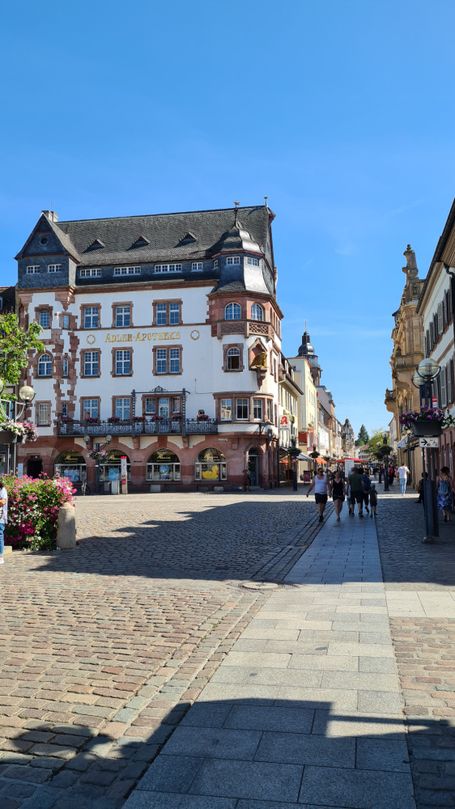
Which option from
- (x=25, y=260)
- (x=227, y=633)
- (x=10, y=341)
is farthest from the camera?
(x=25, y=260)

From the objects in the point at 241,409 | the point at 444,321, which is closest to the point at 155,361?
the point at 241,409

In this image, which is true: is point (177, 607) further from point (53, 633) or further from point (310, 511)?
point (310, 511)

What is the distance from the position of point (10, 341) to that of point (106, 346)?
34.6 metres

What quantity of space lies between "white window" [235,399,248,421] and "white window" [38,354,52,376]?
14.9 m

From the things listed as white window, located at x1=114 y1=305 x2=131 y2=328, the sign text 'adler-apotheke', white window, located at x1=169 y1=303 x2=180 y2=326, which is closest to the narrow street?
the sign text 'adler-apotheke'

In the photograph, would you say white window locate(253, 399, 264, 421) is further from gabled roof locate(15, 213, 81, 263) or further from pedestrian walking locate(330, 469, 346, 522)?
pedestrian walking locate(330, 469, 346, 522)

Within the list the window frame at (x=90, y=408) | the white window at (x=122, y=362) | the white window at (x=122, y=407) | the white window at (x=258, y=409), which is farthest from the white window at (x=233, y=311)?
the window frame at (x=90, y=408)

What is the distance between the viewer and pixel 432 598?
359 inches

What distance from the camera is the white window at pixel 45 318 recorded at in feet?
170

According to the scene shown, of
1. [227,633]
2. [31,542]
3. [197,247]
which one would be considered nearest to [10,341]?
[31,542]

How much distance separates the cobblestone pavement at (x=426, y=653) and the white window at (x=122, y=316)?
39.6m

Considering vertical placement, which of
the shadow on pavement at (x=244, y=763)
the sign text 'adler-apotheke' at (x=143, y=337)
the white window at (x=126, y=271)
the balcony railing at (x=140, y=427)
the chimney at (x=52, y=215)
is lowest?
the shadow on pavement at (x=244, y=763)

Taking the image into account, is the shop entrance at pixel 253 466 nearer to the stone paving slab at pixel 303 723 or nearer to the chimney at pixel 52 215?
the chimney at pixel 52 215

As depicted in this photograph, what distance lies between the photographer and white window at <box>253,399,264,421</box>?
161 feet
